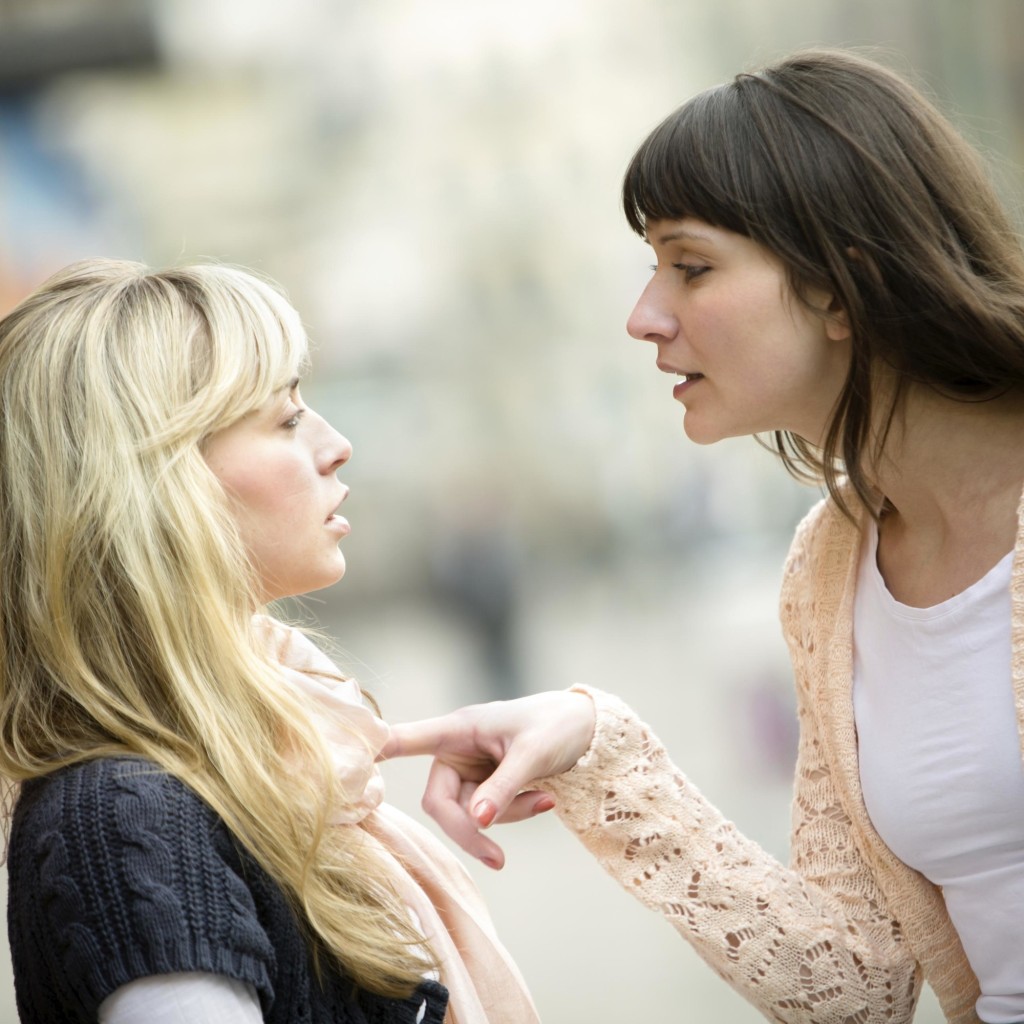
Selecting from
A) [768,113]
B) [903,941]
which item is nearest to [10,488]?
[768,113]

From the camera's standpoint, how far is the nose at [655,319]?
57.3 inches

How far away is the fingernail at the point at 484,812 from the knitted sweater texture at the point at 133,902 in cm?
21

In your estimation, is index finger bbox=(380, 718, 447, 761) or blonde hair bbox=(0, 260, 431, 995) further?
index finger bbox=(380, 718, 447, 761)

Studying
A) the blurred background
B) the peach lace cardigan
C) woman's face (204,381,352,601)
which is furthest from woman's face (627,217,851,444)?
the blurred background

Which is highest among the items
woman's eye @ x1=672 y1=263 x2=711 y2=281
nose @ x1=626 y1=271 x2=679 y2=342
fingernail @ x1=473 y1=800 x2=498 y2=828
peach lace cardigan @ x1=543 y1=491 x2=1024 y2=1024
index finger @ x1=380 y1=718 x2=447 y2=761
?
woman's eye @ x1=672 y1=263 x2=711 y2=281

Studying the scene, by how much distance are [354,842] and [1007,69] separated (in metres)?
5.22

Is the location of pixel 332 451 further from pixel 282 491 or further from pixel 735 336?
pixel 735 336

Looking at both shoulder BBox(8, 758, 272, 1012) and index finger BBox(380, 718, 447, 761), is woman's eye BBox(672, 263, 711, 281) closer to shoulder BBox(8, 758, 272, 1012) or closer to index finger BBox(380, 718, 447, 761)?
index finger BBox(380, 718, 447, 761)

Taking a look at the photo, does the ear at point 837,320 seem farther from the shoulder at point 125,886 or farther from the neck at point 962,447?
the shoulder at point 125,886

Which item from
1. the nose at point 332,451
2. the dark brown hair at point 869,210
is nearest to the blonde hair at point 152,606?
the nose at point 332,451

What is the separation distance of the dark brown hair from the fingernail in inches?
22.9

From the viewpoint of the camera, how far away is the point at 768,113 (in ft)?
4.56

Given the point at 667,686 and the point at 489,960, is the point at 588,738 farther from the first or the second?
the point at 667,686

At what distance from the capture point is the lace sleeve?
4.79ft
